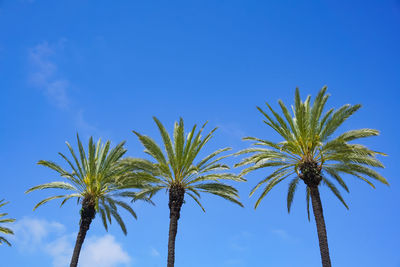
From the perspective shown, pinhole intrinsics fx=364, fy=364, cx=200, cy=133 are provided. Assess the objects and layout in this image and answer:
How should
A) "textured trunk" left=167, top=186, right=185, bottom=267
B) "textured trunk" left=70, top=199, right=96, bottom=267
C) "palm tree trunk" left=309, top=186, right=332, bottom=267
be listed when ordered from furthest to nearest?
"textured trunk" left=70, top=199, right=96, bottom=267 < "textured trunk" left=167, top=186, right=185, bottom=267 < "palm tree trunk" left=309, top=186, right=332, bottom=267

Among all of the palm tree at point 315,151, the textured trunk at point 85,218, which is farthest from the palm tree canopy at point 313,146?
the textured trunk at point 85,218

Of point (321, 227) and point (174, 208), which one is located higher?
point (174, 208)

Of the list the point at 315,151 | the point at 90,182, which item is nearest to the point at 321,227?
the point at 315,151

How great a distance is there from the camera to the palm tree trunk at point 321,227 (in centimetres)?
2030

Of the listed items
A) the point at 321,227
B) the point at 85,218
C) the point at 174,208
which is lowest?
the point at 321,227

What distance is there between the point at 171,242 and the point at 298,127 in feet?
35.2

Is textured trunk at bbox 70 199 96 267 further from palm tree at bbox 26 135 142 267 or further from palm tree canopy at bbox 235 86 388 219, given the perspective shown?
palm tree canopy at bbox 235 86 388 219

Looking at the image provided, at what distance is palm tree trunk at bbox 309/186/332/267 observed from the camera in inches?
799

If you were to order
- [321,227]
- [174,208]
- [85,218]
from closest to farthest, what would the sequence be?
1. [321,227]
2. [174,208]
3. [85,218]

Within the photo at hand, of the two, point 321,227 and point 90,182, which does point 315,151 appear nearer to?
point 321,227

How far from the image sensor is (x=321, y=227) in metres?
21.2

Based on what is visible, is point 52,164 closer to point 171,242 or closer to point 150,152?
point 150,152

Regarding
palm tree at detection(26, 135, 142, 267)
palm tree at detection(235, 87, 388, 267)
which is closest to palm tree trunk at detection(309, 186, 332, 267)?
palm tree at detection(235, 87, 388, 267)

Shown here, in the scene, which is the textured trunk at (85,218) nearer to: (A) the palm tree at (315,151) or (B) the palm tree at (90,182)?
(B) the palm tree at (90,182)
